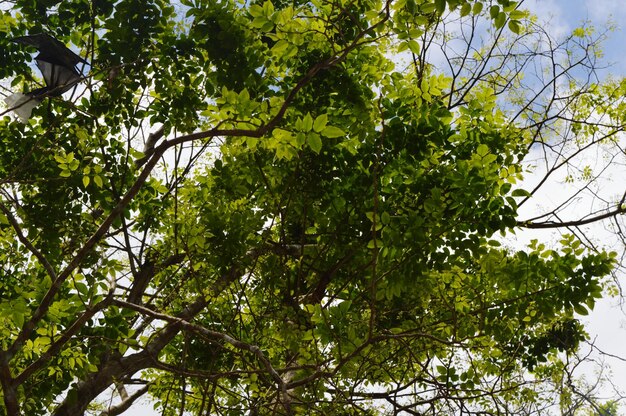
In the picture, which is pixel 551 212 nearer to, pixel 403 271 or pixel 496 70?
pixel 496 70

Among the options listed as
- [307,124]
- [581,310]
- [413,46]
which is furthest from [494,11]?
[581,310]

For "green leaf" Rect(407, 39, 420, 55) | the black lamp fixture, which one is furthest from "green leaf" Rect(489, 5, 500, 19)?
the black lamp fixture

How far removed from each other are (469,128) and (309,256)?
Answer: 1713 millimetres

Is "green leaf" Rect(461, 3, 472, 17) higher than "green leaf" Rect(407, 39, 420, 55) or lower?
lower

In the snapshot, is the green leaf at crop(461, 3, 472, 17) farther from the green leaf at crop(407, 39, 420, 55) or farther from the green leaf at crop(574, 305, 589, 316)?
the green leaf at crop(574, 305, 589, 316)

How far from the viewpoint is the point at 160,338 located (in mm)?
5059

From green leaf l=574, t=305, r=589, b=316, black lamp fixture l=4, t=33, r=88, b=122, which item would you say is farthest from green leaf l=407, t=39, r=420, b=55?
black lamp fixture l=4, t=33, r=88, b=122

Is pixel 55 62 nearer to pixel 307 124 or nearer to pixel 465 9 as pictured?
pixel 307 124

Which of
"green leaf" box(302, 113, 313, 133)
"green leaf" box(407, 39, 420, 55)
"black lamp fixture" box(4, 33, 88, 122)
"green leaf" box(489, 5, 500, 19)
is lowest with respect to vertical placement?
"green leaf" box(302, 113, 313, 133)

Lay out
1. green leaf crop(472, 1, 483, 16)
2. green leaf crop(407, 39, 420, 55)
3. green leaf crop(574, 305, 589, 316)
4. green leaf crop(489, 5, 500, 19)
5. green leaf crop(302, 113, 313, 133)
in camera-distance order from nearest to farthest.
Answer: green leaf crop(472, 1, 483, 16), green leaf crop(489, 5, 500, 19), green leaf crop(302, 113, 313, 133), green leaf crop(407, 39, 420, 55), green leaf crop(574, 305, 589, 316)

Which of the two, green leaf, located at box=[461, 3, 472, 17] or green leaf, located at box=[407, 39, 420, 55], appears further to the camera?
green leaf, located at box=[407, 39, 420, 55]

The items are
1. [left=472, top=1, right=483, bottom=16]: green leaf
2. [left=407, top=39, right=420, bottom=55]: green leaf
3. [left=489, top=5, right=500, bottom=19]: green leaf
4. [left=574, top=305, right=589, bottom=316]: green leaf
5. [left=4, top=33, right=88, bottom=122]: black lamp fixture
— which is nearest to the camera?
[left=472, top=1, right=483, bottom=16]: green leaf

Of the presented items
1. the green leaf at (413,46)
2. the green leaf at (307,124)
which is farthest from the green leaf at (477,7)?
the green leaf at (307,124)

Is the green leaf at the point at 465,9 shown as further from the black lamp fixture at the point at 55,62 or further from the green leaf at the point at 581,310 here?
the black lamp fixture at the point at 55,62
